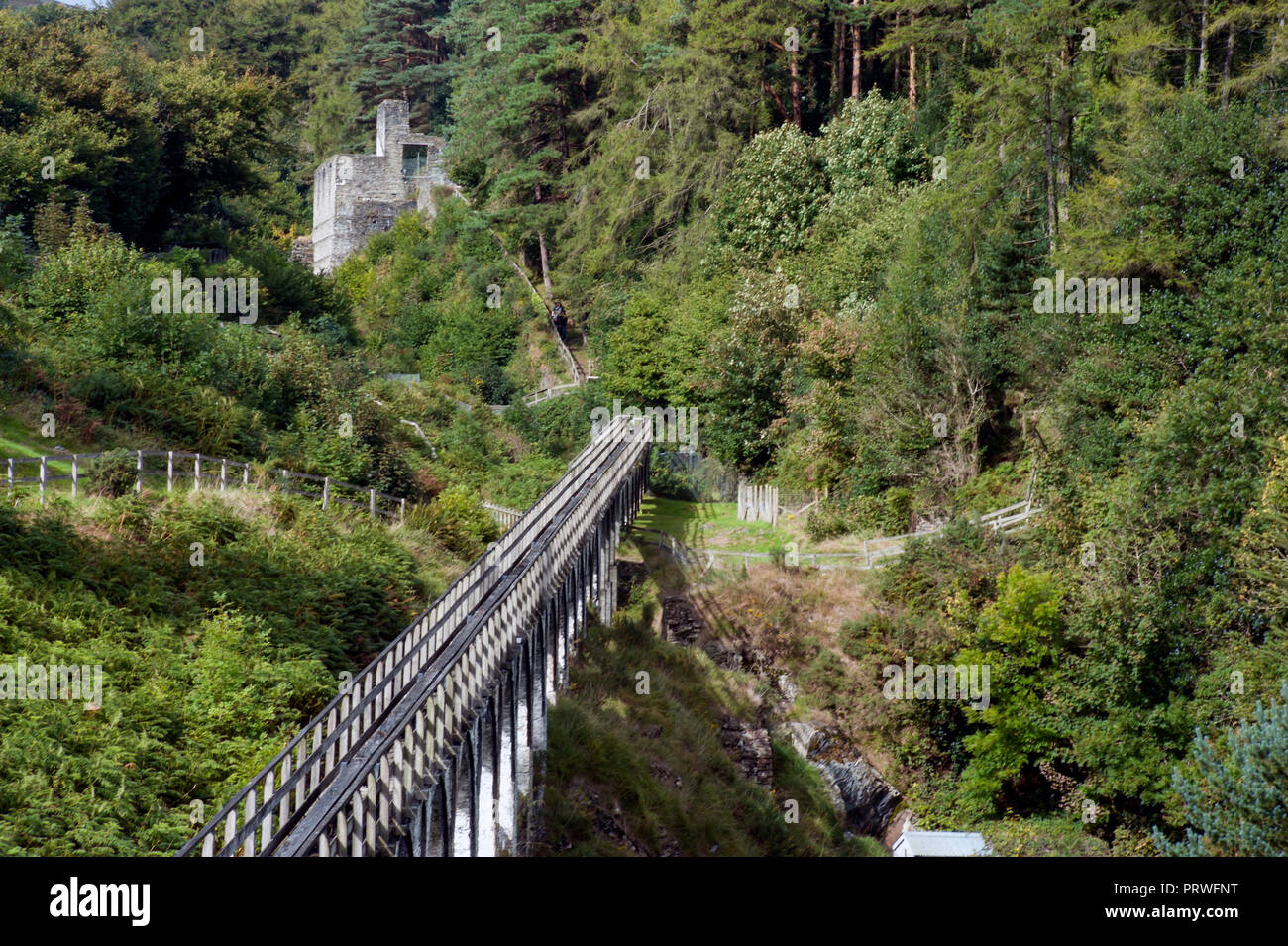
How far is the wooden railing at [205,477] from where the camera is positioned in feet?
88.5

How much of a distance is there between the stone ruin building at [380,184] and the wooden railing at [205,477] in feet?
120

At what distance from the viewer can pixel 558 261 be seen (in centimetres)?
5847

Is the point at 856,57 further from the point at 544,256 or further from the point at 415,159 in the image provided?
the point at 415,159

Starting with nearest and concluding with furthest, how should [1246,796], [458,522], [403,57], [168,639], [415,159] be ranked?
[1246,796] → [168,639] → [458,522] → [415,159] → [403,57]

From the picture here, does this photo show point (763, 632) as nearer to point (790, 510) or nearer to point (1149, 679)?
point (790, 510)

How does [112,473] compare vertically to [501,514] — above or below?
above

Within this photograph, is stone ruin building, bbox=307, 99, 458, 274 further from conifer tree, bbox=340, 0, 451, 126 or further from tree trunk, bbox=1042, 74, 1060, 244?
tree trunk, bbox=1042, 74, 1060, 244

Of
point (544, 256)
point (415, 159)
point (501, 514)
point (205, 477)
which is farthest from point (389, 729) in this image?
point (415, 159)

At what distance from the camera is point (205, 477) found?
2969 cm

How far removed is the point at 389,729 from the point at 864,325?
95.0ft

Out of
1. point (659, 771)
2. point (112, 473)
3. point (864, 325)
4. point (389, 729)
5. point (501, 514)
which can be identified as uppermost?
point (864, 325)

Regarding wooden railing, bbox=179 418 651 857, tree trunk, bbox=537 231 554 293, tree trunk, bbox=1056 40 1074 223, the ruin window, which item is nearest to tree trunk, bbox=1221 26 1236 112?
tree trunk, bbox=1056 40 1074 223

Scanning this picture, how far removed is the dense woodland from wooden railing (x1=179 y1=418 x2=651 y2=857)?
4987 millimetres
